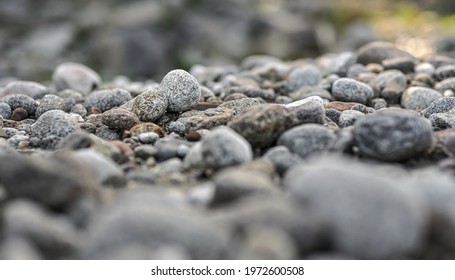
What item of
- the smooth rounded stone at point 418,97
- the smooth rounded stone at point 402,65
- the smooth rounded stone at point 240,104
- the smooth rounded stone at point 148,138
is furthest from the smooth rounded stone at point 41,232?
the smooth rounded stone at point 402,65

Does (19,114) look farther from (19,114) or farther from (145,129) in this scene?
(145,129)

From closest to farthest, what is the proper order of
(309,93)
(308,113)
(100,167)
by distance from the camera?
1. (100,167)
2. (308,113)
3. (309,93)

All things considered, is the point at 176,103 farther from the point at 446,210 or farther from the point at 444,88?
the point at 444,88

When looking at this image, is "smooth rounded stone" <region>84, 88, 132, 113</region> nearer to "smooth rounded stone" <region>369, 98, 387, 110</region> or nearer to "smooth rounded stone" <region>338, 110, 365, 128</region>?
"smooth rounded stone" <region>338, 110, 365, 128</region>

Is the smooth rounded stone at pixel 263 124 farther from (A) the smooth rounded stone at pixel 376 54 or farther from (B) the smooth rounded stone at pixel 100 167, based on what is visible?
(A) the smooth rounded stone at pixel 376 54

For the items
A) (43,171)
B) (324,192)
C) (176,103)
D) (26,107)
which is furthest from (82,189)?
(26,107)

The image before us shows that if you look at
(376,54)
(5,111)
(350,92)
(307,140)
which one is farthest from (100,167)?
(376,54)

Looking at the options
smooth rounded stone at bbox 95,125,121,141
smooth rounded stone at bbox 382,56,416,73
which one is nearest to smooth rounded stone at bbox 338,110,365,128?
smooth rounded stone at bbox 95,125,121,141
